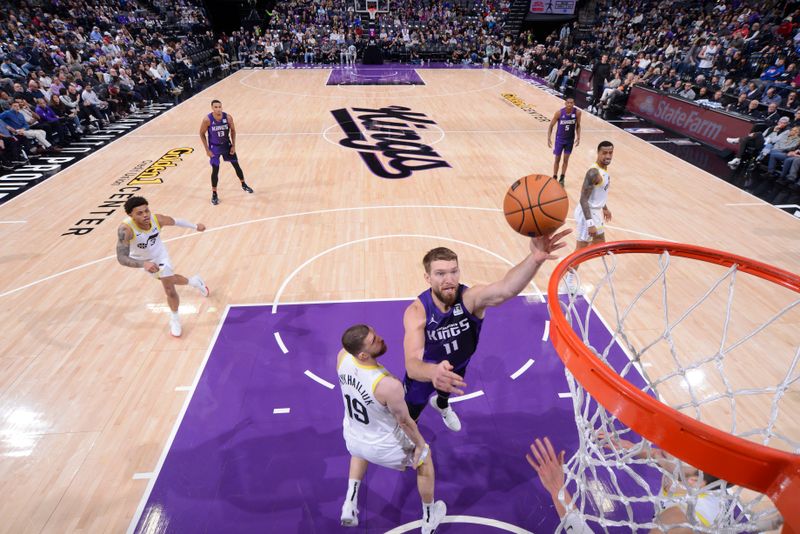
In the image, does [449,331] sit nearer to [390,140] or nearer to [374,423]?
[374,423]

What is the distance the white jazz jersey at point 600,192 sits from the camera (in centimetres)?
553

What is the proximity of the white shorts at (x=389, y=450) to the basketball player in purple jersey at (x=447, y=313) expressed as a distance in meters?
0.43

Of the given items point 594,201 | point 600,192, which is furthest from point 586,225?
point 600,192

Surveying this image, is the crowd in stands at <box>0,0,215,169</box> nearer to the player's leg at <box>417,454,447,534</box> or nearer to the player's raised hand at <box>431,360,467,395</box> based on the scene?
the player's leg at <box>417,454,447,534</box>

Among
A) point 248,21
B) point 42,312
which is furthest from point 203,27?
point 42,312

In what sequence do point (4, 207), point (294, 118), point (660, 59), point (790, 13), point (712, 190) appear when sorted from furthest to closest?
point (660, 59) → point (790, 13) → point (294, 118) → point (712, 190) → point (4, 207)

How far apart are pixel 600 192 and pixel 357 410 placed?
→ 4307mm

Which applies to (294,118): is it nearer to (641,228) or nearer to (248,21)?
(641,228)

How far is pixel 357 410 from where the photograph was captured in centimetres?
290

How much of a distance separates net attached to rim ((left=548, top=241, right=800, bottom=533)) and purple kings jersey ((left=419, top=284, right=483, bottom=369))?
2.23 ft

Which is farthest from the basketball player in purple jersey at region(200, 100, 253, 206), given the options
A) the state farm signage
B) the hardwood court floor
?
the state farm signage

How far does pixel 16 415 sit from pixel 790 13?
23.7m

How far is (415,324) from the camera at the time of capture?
307cm

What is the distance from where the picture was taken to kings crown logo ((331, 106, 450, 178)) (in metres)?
10.3
